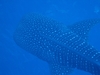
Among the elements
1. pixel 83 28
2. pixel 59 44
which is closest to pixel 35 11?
pixel 83 28

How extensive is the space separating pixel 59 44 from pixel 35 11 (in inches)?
186

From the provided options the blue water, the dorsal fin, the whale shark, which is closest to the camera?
the whale shark

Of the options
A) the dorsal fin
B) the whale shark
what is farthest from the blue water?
the dorsal fin

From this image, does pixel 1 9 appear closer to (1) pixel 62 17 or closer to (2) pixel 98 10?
(1) pixel 62 17

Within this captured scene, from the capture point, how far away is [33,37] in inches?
201

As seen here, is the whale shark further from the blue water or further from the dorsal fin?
the blue water

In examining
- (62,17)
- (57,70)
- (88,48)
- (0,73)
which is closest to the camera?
(88,48)

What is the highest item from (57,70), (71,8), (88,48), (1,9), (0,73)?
(71,8)

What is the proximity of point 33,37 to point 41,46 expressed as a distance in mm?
370

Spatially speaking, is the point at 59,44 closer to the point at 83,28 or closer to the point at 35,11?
the point at 83,28

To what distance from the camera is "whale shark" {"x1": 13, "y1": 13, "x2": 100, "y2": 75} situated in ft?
13.5

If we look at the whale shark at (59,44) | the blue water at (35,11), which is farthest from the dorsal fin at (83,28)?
the blue water at (35,11)

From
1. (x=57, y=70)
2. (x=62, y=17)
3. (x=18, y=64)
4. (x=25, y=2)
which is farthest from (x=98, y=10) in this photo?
(x=57, y=70)

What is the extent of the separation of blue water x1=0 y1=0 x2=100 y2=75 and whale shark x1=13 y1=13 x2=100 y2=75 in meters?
3.48
